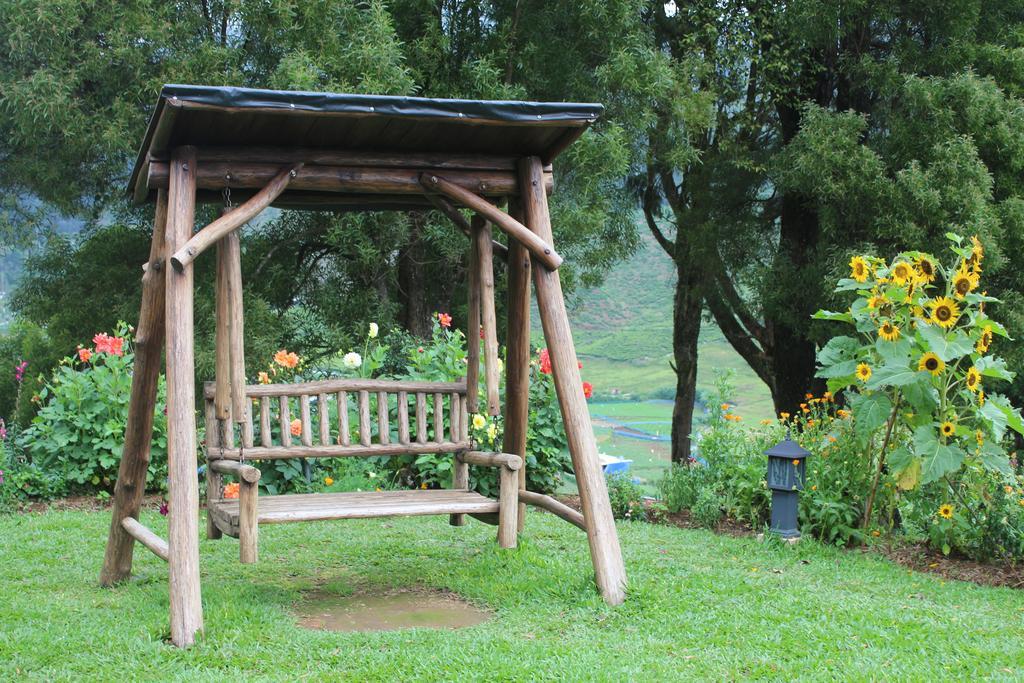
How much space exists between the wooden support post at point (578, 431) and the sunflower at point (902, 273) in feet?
6.80

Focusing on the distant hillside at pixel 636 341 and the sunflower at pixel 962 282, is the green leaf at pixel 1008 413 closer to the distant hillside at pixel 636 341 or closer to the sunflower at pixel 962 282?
the sunflower at pixel 962 282

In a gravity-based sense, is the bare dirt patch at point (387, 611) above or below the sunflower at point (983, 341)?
below

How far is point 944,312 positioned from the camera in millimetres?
5840

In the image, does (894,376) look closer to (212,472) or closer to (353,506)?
(353,506)

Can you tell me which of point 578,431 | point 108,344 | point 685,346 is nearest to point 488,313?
point 578,431

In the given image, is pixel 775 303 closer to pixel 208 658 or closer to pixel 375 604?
pixel 375 604

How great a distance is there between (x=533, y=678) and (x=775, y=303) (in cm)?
1060

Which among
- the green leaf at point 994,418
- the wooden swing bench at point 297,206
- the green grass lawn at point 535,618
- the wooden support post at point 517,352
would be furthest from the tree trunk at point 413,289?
the green leaf at point 994,418

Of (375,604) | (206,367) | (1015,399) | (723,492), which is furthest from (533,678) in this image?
(1015,399)

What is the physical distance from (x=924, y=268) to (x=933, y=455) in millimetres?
1127

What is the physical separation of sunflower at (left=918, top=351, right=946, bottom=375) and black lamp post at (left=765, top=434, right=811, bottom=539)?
3.06 feet

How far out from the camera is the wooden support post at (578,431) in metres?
4.99

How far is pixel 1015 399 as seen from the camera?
14.0 m

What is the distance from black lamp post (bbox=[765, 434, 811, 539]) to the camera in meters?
6.38
